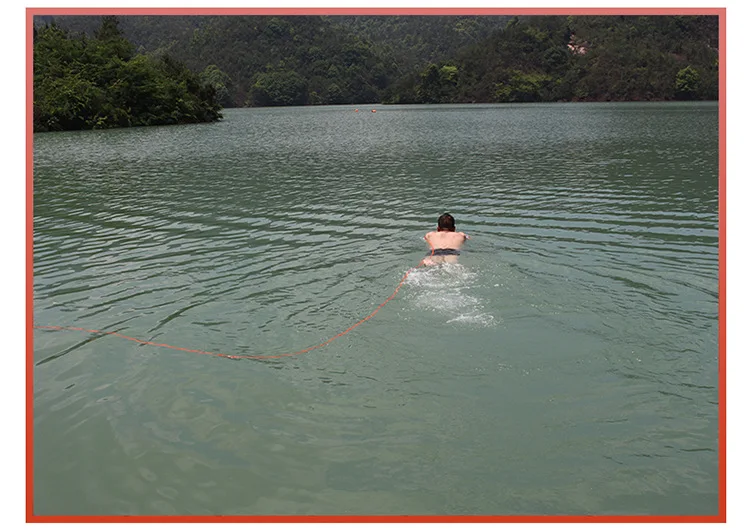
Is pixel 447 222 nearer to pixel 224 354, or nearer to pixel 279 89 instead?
pixel 224 354

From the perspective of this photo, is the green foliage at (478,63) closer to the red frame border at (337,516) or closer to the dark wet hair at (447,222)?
the dark wet hair at (447,222)

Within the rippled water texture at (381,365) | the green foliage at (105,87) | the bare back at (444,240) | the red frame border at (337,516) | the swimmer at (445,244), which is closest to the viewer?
the red frame border at (337,516)

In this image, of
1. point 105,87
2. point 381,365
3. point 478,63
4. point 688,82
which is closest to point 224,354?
point 381,365

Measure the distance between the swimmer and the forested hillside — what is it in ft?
342

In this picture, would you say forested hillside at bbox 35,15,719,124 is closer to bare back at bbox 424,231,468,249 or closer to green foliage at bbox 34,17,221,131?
green foliage at bbox 34,17,221,131

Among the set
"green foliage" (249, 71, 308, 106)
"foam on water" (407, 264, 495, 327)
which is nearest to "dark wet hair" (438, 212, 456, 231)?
"foam on water" (407, 264, 495, 327)

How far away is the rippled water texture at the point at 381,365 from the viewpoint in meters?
4.98

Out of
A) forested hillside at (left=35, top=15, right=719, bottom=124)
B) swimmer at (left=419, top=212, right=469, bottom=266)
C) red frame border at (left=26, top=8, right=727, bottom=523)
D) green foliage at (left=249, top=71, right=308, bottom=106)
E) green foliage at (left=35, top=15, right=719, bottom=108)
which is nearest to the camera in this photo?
red frame border at (left=26, top=8, right=727, bottom=523)

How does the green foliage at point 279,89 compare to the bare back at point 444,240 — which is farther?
the green foliage at point 279,89

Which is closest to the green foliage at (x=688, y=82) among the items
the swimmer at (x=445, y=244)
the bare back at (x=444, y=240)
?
the swimmer at (x=445, y=244)

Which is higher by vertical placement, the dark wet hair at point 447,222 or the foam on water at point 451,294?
the dark wet hair at point 447,222

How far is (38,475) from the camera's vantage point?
5312 millimetres

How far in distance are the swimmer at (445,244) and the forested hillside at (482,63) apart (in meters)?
104

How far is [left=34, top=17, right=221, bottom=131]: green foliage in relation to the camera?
190ft
